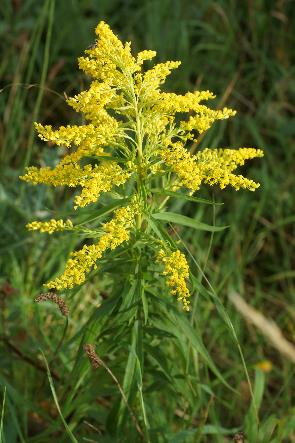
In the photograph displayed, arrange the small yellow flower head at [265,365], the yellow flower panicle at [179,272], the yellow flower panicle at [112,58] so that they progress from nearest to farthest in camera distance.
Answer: the yellow flower panicle at [179,272] → the yellow flower panicle at [112,58] → the small yellow flower head at [265,365]

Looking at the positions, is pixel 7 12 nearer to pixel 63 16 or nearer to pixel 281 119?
pixel 63 16

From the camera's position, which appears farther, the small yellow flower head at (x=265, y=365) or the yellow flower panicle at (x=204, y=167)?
the small yellow flower head at (x=265, y=365)

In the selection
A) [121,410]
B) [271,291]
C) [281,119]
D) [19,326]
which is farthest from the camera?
[281,119]

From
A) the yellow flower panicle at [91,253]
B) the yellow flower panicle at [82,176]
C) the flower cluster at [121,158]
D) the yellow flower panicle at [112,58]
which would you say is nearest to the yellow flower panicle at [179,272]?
the flower cluster at [121,158]


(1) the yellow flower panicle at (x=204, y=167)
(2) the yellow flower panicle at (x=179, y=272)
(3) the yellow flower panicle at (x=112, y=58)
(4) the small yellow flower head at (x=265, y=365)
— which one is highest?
(3) the yellow flower panicle at (x=112, y=58)

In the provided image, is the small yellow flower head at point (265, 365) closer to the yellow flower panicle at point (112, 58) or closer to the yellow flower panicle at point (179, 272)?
the yellow flower panicle at point (179, 272)

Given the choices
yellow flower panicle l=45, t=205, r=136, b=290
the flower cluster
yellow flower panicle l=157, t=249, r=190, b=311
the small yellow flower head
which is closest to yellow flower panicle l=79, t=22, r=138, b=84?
the flower cluster

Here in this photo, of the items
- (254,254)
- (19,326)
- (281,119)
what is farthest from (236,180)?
(281,119)
